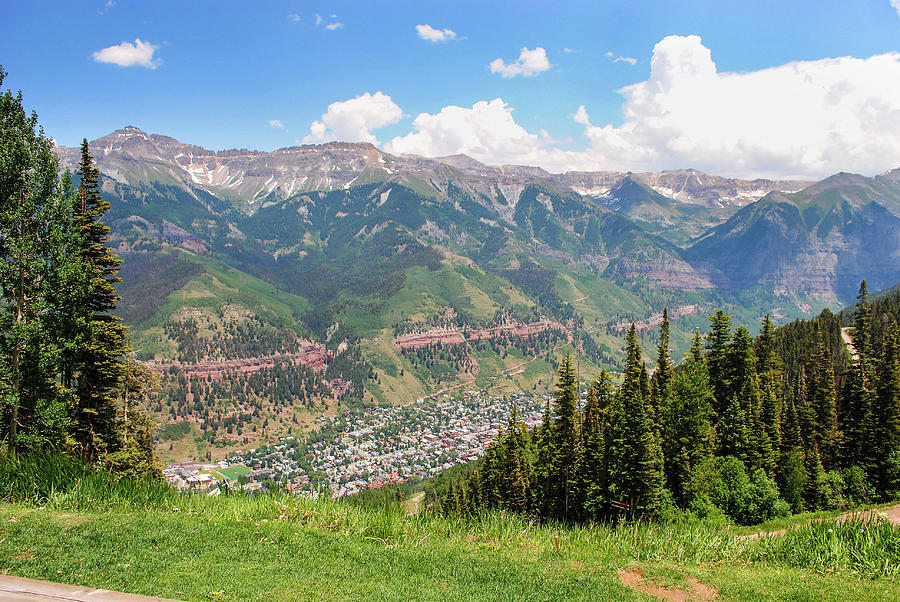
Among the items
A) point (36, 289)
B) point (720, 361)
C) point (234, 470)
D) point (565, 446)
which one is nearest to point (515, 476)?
point (565, 446)

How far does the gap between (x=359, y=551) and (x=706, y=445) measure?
34460 mm

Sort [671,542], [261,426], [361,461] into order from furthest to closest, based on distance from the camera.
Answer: [261,426]
[361,461]
[671,542]

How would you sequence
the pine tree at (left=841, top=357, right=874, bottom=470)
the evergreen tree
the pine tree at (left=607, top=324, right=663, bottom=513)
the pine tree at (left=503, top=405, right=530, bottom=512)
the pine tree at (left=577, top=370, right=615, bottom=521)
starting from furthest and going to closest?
the evergreen tree
the pine tree at (left=841, top=357, right=874, bottom=470)
the pine tree at (left=503, top=405, right=530, bottom=512)
the pine tree at (left=577, top=370, right=615, bottom=521)
the pine tree at (left=607, top=324, right=663, bottom=513)

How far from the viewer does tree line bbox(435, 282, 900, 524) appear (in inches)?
1367

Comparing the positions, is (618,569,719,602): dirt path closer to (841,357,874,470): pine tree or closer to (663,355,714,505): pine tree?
(663,355,714,505): pine tree

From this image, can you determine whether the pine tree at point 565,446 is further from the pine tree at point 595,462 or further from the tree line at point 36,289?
the tree line at point 36,289

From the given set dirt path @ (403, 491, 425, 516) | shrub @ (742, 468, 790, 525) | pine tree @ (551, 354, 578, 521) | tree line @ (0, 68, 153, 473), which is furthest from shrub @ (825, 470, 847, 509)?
tree line @ (0, 68, 153, 473)

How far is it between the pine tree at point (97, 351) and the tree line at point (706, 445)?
28.4 metres

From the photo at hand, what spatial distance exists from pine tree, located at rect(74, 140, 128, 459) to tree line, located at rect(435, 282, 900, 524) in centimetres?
Answer: 2835

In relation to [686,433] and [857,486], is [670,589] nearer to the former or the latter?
[686,433]

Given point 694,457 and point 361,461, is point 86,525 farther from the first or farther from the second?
point 361,461

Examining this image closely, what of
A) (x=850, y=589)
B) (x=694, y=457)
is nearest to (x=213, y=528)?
(x=850, y=589)

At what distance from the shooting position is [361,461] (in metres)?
144

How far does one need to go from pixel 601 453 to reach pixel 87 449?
32.2 metres
